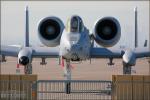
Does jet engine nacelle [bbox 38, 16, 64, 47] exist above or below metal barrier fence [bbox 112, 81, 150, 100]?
above

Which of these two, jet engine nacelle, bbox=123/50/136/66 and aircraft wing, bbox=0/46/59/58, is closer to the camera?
jet engine nacelle, bbox=123/50/136/66

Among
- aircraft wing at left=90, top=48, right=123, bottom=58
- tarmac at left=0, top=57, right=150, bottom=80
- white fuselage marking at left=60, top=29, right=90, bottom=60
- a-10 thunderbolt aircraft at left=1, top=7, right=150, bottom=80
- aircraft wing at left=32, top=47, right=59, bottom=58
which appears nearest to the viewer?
white fuselage marking at left=60, top=29, right=90, bottom=60

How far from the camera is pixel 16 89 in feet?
61.2

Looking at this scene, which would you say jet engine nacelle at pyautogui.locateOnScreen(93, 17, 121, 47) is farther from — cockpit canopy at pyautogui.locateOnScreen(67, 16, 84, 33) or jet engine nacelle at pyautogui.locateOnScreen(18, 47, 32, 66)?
jet engine nacelle at pyautogui.locateOnScreen(18, 47, 32, 66)

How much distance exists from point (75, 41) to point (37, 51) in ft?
14.5

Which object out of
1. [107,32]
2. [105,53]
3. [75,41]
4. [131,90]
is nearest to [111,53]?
[105,53]

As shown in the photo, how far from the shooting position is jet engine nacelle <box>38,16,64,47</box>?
29.6m

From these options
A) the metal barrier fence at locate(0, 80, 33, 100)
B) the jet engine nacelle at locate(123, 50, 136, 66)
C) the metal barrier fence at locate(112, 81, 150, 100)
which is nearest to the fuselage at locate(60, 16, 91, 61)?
the jet engine nacelle at locate(123, 50, 136, 66)

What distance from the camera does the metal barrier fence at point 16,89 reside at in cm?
1853

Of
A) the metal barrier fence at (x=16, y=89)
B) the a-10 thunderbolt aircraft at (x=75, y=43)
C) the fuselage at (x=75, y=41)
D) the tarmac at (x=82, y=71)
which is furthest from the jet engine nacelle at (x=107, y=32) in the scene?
the metal barrier fence at (x=16, y=89)

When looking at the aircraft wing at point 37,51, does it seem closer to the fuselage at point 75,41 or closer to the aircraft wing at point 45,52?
the aircraft wing at point 45,52

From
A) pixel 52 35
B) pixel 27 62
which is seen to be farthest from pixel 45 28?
pixel 27 62

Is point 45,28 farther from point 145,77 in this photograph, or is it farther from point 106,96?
point 145,77

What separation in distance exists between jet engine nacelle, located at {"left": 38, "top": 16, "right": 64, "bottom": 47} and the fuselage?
1713mm
